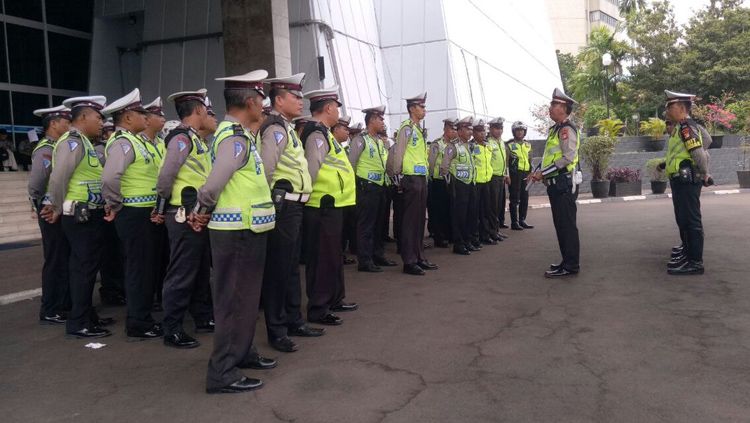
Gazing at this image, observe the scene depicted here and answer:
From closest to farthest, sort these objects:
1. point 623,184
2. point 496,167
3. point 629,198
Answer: point 496,167
point 629,198
point 623,184

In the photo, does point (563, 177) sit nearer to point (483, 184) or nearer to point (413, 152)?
point (413, 152)

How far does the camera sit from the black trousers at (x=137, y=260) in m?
5.23

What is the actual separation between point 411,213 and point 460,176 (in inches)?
61.8

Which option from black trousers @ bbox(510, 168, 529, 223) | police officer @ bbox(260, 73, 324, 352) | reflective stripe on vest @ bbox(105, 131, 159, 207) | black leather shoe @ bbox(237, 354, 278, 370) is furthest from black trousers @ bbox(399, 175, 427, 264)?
black trousers @ bbox(510, 168, 529, 223)

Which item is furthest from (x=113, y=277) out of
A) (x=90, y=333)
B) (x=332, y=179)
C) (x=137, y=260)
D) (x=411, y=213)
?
(x=411, y=213)

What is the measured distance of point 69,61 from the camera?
71.5 feet

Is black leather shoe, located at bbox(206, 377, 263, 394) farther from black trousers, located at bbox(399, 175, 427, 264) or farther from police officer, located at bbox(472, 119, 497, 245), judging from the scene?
police officer, located at bbox(472, 119, 497, 245)

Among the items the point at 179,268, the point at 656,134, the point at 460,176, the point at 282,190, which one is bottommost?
the point at 179,268

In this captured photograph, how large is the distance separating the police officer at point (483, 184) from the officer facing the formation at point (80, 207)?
5628 millimetres

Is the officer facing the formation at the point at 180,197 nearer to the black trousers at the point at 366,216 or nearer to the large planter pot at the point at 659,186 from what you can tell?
the black trousers at the point at 366,216

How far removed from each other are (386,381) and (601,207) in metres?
13.0

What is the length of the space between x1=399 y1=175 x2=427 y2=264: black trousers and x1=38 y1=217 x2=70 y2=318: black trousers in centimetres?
387

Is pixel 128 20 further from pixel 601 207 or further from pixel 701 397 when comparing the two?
pixel 701 397

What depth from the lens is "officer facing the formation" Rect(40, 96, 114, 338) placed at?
5277 millimetres
